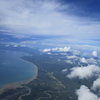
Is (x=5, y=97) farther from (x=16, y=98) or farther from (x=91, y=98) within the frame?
(x=91, y=98)

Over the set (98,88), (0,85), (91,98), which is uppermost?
(0,85)

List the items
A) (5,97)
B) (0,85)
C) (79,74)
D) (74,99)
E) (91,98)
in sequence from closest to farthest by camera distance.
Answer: (5,97), (91,98), (74,99), (0,85), (79,74)

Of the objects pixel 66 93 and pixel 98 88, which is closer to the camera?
pixel 66 93

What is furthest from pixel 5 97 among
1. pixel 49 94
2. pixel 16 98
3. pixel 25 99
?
pixel 49 94

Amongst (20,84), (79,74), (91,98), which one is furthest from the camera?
(79,74)

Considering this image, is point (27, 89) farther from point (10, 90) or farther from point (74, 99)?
point (74, 99)

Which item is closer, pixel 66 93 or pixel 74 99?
pixel 74 99

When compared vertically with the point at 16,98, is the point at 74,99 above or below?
below

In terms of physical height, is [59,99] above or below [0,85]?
below

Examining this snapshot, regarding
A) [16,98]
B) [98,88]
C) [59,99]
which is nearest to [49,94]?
[59,99]
